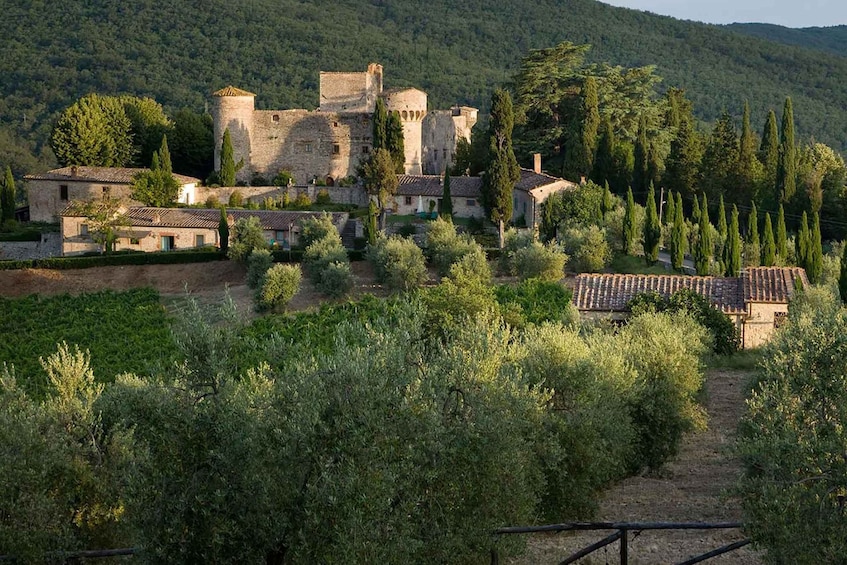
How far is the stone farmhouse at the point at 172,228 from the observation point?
4809cm

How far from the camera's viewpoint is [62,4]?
11181cm

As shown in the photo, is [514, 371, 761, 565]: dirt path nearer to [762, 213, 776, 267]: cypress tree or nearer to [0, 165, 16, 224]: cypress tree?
[762, 213, 776, 267]: cypress tree

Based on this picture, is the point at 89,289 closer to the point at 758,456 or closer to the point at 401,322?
the point at 401,322

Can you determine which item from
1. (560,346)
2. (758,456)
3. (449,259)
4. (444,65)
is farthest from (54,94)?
(758,456)

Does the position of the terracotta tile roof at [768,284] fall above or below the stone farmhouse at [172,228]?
above

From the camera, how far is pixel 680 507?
57.5 ft

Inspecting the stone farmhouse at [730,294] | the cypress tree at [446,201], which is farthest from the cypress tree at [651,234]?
the cypress tree at [446,201]

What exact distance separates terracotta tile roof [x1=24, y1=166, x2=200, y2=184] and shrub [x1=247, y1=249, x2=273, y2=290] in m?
8.96

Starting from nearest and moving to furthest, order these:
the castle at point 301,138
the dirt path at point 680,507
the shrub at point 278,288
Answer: the dirt path at point 680,507 → the shrub at point 278,288 → the castle at point 301,138

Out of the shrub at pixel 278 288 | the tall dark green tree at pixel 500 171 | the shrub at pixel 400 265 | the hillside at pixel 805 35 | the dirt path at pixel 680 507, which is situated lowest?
the shrub at pixel 278 288

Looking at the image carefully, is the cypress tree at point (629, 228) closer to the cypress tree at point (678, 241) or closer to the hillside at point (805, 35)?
the cypress tree at point (678, 241)

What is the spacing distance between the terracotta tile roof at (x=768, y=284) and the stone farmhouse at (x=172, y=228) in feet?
67.5

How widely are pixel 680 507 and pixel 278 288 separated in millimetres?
25086

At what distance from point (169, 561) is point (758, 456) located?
5.66 m
